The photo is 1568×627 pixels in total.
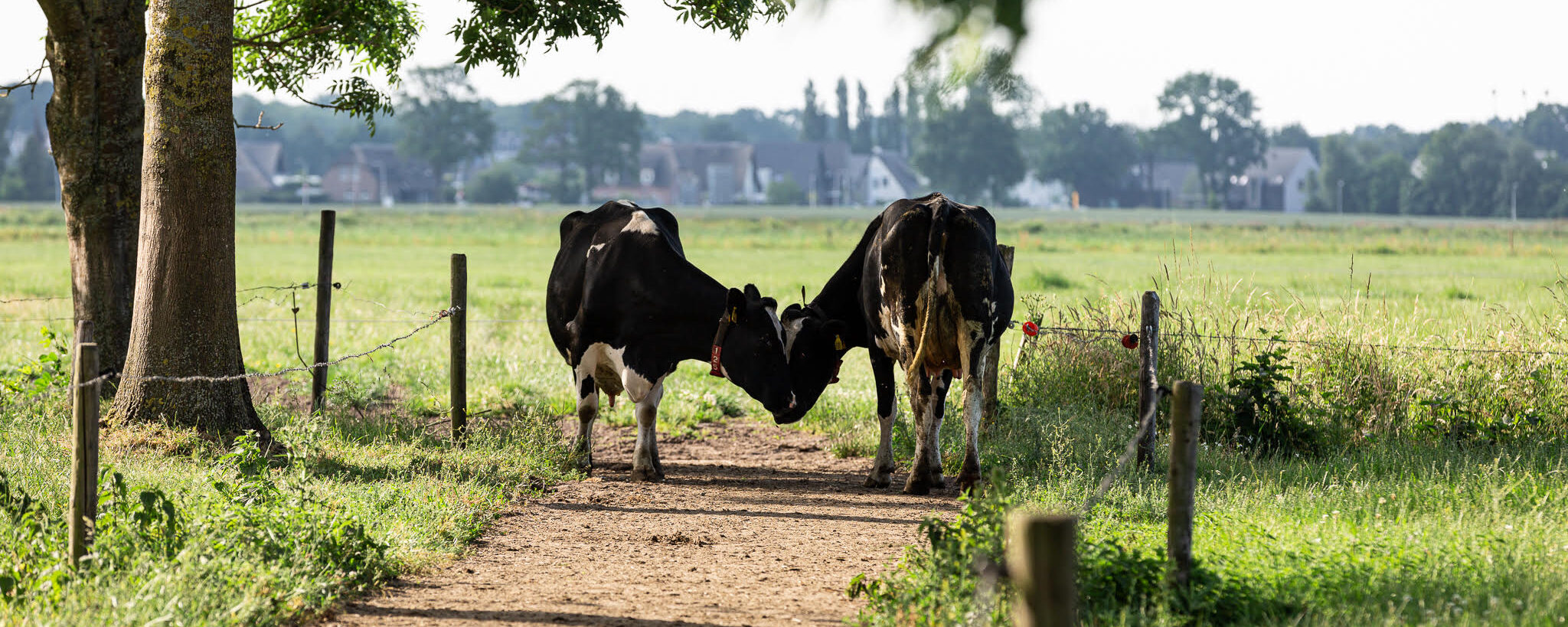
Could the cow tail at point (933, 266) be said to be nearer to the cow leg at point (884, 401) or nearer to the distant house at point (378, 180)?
the cow leg at point (884, 401)

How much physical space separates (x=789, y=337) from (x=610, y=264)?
58.9 inches

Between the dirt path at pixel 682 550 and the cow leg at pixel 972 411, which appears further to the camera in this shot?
the cow leg at pixel 972 411

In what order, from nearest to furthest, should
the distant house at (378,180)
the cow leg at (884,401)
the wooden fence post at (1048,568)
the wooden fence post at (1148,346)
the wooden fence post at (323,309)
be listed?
the wooden fence post at (1048,568) < the wooden fence post at (1148,346) < the cow leg at (884,401) < the wooden fence post at (323,309) < the distant house at (378,180)

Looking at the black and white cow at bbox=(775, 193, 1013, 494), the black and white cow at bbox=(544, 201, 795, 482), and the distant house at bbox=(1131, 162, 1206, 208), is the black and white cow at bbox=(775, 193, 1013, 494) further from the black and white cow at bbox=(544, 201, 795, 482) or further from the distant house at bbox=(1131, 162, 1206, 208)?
the distant house at bbox=(1131, 162, 1206, 208)

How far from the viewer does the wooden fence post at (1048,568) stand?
3289mm

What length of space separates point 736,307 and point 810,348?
76 cm

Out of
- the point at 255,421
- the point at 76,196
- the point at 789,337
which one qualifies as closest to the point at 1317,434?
the point at 789,337

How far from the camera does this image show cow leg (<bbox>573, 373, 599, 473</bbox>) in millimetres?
10031

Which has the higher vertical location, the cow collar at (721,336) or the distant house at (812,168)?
the distant house at (812,168)

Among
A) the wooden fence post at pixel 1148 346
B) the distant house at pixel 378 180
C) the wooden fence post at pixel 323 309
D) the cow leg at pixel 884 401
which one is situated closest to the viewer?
the wooden fence post at pixel 1148 346

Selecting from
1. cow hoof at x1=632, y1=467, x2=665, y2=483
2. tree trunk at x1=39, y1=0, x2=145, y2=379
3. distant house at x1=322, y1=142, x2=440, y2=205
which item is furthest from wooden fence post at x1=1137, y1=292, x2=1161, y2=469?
distant house at x1=322, y1=142, x2=440, y2=205

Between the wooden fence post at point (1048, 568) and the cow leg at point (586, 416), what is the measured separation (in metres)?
6.91

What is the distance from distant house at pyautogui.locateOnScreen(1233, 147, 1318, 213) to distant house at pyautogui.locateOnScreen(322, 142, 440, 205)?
6723cm

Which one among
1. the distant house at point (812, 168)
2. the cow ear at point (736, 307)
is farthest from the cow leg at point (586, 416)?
the distant house at point (812, 168)
